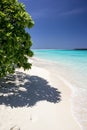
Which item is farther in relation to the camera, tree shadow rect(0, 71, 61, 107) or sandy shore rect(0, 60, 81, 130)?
tree shadow rect(0, 71, 61, 107)

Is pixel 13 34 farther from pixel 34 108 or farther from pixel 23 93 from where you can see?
pixel 34 108

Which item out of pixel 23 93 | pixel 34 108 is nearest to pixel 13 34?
pixel 23 93

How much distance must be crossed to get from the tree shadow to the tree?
2.87 ft

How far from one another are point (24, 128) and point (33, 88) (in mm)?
3886

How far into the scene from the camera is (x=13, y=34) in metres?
8.01

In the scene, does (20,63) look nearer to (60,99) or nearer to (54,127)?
(60,99)

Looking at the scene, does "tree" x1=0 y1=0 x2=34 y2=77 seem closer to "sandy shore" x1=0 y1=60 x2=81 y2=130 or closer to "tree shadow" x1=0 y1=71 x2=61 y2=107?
"tree shadow" x1=0 y1=71 x2=61 y2=107

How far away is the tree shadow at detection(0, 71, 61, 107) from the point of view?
7.56m

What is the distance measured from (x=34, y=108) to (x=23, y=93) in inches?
61.2

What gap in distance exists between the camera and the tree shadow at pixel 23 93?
298 inches

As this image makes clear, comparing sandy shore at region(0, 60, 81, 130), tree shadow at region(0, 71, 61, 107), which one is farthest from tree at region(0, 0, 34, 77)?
sandy shore at region(0, 60, 81, 130)

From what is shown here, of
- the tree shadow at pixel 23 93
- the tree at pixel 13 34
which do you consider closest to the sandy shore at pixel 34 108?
the tree shadow at pixel 23 93

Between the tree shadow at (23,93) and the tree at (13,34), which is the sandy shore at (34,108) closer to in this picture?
the tree shadow at (23,93)

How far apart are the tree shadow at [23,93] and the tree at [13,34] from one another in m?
0.87
